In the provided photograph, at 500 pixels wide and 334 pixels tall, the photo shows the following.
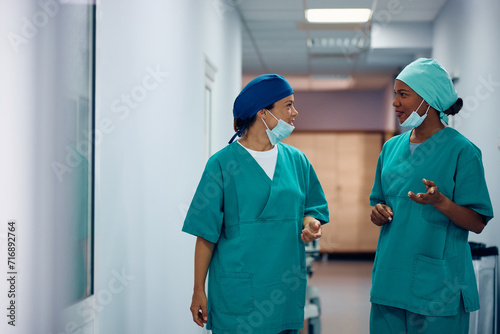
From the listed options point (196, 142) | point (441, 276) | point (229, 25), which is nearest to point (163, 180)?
point (196, 142)

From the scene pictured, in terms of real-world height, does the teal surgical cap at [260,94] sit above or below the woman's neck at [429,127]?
above

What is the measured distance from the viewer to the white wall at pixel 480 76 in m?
2.97

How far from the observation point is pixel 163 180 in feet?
7.17

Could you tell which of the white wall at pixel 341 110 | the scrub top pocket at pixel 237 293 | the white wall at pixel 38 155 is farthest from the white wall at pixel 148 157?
the white wall at pixel 341 110

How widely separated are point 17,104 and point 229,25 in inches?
125

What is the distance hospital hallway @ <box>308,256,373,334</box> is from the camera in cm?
406

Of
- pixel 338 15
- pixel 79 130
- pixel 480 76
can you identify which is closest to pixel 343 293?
pixel 338 15

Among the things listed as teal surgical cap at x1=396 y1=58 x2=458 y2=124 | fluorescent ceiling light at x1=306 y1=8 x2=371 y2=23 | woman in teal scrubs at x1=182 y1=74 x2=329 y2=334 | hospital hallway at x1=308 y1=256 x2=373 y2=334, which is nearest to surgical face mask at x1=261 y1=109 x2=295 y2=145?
woman in teal scrubs at x1=182 y1=74 x2=329 y2=334

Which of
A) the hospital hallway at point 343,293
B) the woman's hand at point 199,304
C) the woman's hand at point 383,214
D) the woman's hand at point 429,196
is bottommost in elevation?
the hospital hallway at point 343,293

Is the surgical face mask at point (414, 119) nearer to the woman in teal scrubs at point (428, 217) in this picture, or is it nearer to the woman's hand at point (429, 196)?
the woman in teal scrubs at point (428, 217)

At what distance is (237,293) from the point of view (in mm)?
1494

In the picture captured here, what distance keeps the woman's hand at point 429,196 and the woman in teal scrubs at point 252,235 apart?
0.92 ft

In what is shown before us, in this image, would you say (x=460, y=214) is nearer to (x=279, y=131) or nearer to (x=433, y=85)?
(x=433, y=85)

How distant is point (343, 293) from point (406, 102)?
4.09 meters
